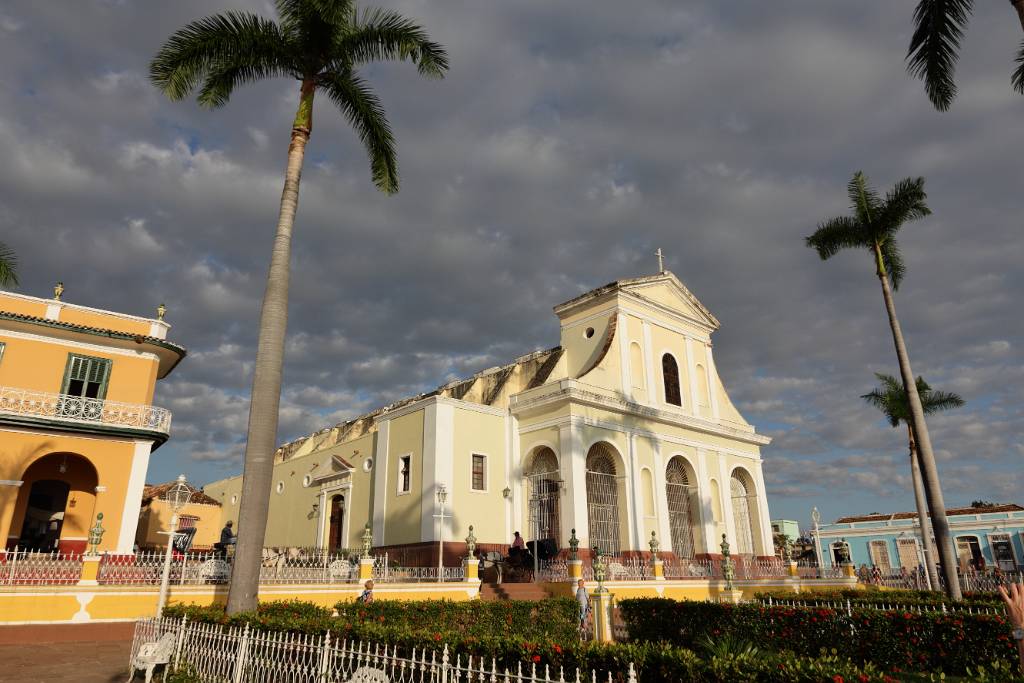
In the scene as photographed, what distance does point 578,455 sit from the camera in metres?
23.0

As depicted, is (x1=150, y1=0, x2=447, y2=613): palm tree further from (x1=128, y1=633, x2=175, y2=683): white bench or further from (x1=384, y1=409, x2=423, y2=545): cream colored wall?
(x1=384, y1=409, x2=423, y2=545): cream colored wall

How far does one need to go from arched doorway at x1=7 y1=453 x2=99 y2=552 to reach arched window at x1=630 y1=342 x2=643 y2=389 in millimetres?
19506

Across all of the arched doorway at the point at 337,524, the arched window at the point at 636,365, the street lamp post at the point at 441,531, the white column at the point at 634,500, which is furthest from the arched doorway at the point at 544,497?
the arched doorway at the point at 337,524

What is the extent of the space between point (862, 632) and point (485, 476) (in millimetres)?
14648

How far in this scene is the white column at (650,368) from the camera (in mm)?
27297

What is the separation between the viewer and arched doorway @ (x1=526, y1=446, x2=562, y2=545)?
23969mm

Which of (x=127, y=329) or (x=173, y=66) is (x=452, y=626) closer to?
(x=173, y=66)

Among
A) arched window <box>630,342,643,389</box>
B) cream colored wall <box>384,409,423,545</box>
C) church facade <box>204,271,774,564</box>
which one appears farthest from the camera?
arched window <box>630,342,643,389</box>

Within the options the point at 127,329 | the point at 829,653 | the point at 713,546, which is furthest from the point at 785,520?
the point at 127,329

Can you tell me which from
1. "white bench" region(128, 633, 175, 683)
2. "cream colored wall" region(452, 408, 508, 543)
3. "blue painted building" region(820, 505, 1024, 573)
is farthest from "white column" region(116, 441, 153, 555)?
"blue painted building" region(820, 505, 1024, 573)

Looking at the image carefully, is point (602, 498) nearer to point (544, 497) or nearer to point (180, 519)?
point (544, 497)

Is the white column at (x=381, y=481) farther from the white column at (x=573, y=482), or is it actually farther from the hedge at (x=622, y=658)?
the hedge at (x=622, y=658)

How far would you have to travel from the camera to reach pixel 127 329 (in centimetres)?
1989

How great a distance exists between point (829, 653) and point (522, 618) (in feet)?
20.3
